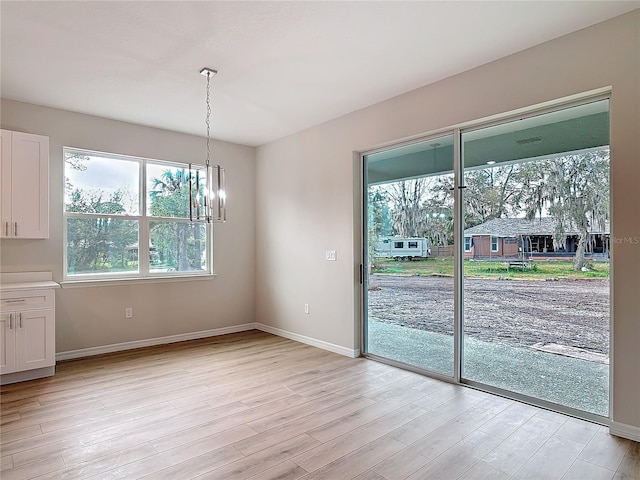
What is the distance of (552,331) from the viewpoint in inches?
117

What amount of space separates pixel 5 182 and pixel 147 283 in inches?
71.1

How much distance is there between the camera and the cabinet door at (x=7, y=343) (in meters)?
3.45

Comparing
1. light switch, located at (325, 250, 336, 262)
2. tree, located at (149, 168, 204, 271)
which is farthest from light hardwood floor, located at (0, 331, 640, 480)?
tree, located at (149, 168, 204, 271)

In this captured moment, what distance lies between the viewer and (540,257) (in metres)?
3.10

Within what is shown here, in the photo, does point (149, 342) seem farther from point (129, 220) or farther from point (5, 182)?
point (5, 182)

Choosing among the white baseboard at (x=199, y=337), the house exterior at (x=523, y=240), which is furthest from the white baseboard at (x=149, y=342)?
the house exterior at (x=523, y=240)

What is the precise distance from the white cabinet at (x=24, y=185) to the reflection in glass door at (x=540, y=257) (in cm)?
423

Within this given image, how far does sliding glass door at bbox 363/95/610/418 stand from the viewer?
9.24 ft

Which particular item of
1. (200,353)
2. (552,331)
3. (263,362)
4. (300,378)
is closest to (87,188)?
(200,353)

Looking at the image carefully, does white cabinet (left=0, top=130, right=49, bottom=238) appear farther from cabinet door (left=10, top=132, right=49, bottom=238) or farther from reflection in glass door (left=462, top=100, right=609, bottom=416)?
reflection in glass door (left=462, top=100, right=609, bottom=416)

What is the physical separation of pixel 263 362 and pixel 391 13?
3.47 metres

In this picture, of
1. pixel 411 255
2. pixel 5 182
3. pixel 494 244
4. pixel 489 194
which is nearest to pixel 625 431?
pixel 494 244

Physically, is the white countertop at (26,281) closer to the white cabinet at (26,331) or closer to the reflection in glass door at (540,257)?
the white cabinet at (26,331)

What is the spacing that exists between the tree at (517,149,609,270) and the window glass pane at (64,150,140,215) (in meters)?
4.39
